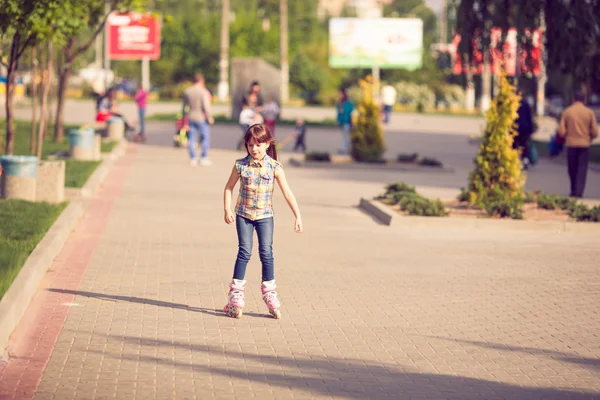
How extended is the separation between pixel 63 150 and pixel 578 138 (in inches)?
462

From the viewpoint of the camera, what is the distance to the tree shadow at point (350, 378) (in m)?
7.12

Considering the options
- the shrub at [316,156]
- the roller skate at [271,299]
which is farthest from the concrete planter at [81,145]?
the roller skate at [271,299]

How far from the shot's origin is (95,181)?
19.9 metres

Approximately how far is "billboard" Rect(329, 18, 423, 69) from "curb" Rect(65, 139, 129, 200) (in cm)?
5308

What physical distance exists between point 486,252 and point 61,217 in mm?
4615

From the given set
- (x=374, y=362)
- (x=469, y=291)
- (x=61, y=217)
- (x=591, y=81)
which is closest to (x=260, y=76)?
(x=591, y=81)

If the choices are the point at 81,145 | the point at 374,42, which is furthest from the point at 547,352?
the point at 374,42

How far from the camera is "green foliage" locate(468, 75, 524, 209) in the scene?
1739 cm

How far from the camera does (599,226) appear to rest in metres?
15.5

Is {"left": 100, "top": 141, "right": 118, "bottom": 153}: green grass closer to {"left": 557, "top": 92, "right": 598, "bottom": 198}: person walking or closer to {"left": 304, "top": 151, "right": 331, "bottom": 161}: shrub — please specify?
{"left": 304, "top": 151, "right": 331, "bottom": 161}: shrub

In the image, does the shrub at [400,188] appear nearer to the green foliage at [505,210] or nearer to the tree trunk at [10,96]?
the green foliage at [505,210]

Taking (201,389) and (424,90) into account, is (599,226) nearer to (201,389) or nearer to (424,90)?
(201,389)

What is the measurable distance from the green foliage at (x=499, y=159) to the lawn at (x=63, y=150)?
19.0 feet

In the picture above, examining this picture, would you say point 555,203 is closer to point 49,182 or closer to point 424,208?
point 424,208
